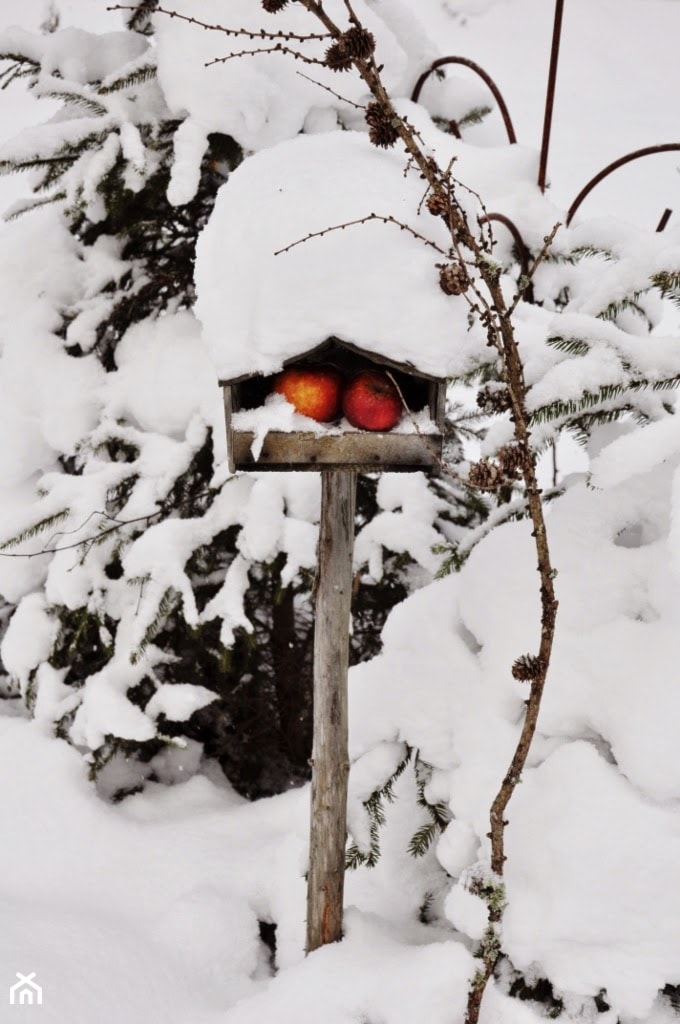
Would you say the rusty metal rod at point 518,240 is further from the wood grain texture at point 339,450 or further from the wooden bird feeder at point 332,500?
the wood grain texture at point 339,450

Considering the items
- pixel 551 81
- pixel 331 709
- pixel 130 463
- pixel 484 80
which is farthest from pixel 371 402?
pixel 130 463

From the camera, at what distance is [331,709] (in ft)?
6.95

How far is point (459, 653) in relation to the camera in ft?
7.62

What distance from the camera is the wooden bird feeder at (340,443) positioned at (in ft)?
5.41

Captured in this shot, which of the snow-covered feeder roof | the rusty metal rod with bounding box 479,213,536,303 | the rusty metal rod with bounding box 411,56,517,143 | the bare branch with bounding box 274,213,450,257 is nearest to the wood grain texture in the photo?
the snow-covered feeder roof

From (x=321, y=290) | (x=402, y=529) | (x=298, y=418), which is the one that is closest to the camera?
(x=321, y=290)

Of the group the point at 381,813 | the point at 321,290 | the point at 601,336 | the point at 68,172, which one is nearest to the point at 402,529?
the point at 381,813

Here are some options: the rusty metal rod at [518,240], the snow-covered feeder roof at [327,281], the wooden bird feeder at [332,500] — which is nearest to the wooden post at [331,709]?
the wooden bird feeder at [332,500]

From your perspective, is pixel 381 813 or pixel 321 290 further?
pixel 381 813

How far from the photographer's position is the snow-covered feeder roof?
1590mm

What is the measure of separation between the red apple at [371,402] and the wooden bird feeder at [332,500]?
0.09 ft

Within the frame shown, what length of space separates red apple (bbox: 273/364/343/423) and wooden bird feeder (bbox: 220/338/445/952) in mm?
36

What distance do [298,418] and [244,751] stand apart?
8.99 ft

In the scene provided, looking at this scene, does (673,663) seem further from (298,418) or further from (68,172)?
(68,172)
